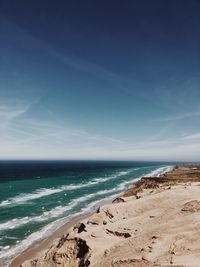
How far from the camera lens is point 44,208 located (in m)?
51.4

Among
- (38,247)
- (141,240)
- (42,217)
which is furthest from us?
(42,217)

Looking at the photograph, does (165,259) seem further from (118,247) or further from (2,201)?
(2,201)

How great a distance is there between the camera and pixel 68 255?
19031 mm

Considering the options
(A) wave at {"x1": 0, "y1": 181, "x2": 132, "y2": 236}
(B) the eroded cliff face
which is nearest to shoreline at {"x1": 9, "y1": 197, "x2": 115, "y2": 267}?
(A) wave at {"x1": 0, "y1": 181, "x2": 132, "y2": 236}

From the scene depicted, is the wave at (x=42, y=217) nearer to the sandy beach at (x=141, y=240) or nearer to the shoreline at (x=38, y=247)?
the shoreline at (x=38, y=247)

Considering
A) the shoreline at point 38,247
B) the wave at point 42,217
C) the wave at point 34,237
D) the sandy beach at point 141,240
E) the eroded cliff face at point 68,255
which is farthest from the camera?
the wave at point 42,217

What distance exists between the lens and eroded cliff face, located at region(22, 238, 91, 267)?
58.8 feet

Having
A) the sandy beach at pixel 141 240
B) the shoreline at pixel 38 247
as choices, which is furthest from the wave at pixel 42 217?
the sandy beach at pixel 141 240

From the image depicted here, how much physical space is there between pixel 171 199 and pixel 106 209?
6436mm

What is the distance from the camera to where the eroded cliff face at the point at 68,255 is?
1792 centimetres

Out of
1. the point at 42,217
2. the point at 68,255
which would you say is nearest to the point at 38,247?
the point at 68,255

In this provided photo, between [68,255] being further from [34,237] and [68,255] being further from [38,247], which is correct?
[34,237]

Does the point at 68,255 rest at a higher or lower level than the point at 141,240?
lower

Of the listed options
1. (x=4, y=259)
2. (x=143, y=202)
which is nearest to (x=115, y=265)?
(x=143, y=202)
